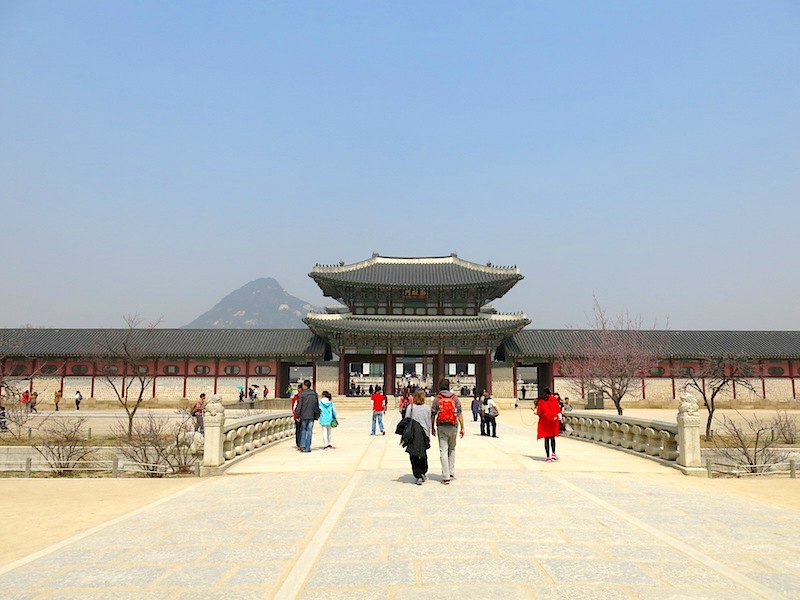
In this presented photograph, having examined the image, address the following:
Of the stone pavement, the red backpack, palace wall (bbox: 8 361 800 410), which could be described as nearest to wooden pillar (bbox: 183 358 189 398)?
palace wall (bbox: 8 361 800 410)

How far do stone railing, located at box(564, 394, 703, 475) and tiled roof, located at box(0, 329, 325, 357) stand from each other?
2705 cm

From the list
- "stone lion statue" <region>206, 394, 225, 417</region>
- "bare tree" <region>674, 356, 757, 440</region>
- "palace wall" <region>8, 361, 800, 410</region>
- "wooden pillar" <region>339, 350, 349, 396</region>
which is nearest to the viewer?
"stone lion statue" <region>206, 394, 225, 417</region>

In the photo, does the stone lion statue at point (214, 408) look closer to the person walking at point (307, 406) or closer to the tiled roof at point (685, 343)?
the person walking at point (307, 406)

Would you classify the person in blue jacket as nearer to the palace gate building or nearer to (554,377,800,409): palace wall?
the palace gate building

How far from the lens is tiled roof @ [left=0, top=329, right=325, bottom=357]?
136ft

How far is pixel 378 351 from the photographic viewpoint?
136ft

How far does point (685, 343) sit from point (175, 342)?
3825 cm

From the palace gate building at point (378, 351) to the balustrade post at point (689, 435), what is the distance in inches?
1075

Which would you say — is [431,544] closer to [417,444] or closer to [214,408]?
[417,444]

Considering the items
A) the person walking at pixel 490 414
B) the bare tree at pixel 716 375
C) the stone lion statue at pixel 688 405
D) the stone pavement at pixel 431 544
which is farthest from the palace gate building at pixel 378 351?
the stone pavement at pixel 431 544

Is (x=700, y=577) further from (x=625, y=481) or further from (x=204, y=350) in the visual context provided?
(x=204, y=350)

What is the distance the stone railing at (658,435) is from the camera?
Result: 1201cm

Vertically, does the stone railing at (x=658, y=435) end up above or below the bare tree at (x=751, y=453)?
above

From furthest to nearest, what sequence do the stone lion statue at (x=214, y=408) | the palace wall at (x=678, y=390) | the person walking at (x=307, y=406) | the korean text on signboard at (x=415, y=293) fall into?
the korean text on signboard at (x=415, y=293), the palace wall at (x=678, y=390), the person walking at (x=307, y=406), the stone lion statue at (x=214, y=408)
